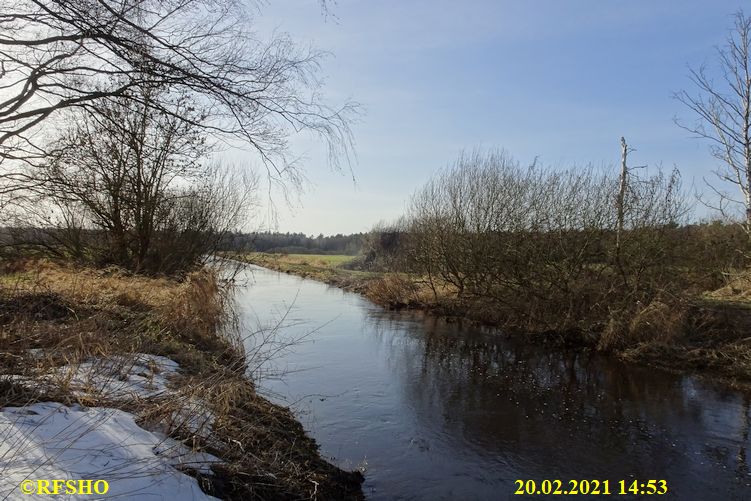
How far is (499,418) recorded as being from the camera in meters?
7.91

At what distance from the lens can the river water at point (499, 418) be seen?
5.96 meters

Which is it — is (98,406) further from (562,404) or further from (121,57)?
(562,404)

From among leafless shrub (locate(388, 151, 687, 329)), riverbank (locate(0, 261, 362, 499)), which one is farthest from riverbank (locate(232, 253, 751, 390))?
riverbank (locate(0, 261, 362, 499))

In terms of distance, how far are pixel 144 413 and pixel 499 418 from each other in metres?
5.65

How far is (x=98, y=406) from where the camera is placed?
4156mm

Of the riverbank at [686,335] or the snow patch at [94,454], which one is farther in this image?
the riverbank at [686,335]

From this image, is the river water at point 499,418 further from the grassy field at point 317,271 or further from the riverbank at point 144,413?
the grassy field at point 317,271

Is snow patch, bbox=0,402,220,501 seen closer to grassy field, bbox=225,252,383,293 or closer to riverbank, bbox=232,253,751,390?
riverbank, bbox=232,253,751,390

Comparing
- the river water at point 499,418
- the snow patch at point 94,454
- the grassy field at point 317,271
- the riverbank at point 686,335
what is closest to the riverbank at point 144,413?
the snow patch at point 94,454

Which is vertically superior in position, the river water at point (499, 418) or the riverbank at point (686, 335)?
the riverbank at point (686, 335)

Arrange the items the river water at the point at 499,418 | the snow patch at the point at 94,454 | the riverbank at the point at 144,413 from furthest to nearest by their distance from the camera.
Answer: the river water at the point at 499,418, the riverbank at the point at 144,413, the snow patch at the point at 94,454

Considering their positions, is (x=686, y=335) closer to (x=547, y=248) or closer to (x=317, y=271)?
(x=547, y=248)

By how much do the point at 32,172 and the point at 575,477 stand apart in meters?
8.23

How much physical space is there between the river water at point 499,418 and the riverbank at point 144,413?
981 millimetres
